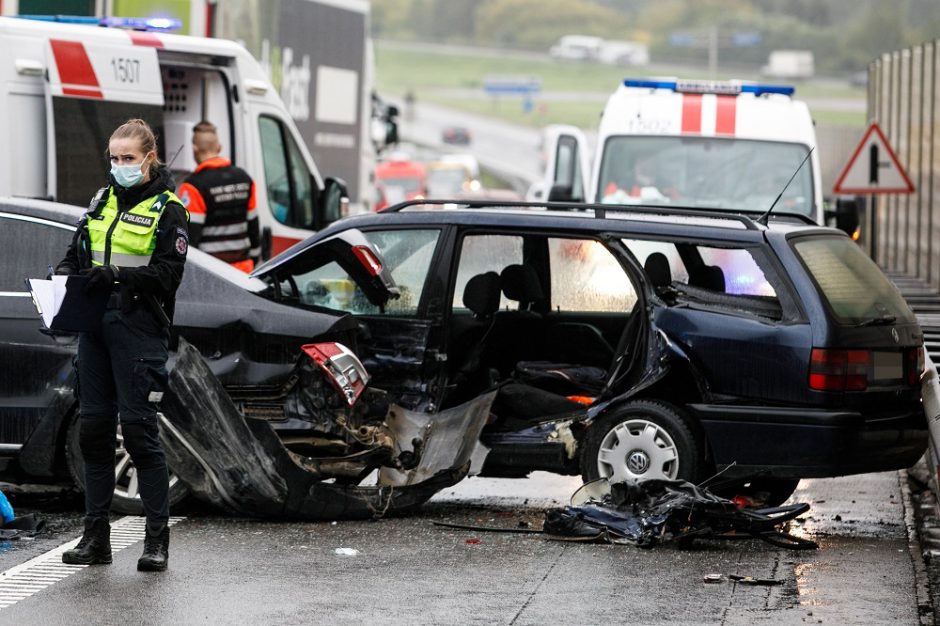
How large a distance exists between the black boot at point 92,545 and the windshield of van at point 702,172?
747cm

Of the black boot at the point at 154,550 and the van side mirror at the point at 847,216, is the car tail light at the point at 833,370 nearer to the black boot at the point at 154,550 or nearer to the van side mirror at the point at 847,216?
the black boot at the point at 154,550

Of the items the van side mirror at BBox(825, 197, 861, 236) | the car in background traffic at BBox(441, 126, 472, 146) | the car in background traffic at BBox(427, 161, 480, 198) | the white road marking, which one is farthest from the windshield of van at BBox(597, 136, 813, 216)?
the car in background traffic at BBox(441, 126, 472, 146)

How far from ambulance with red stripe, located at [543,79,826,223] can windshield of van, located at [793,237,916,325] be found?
501 cm

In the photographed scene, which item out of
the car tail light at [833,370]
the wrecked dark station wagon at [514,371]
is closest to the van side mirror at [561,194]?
the wrecked dark station wagon at [514,371]

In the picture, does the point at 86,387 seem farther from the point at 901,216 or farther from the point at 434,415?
the point at 901,216

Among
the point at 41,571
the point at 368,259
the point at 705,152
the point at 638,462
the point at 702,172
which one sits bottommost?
the point at 41,571

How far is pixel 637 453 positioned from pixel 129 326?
264cm

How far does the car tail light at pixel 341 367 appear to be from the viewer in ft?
27.1

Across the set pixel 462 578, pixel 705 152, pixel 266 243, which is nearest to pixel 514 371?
pixel 462 578

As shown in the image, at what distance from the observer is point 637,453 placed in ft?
27.2

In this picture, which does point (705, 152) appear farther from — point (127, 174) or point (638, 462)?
point (127, 174)

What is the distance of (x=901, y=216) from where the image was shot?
77.4ft

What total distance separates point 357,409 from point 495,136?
93.5 m

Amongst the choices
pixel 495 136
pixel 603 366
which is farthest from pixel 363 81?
pixel 495 136
